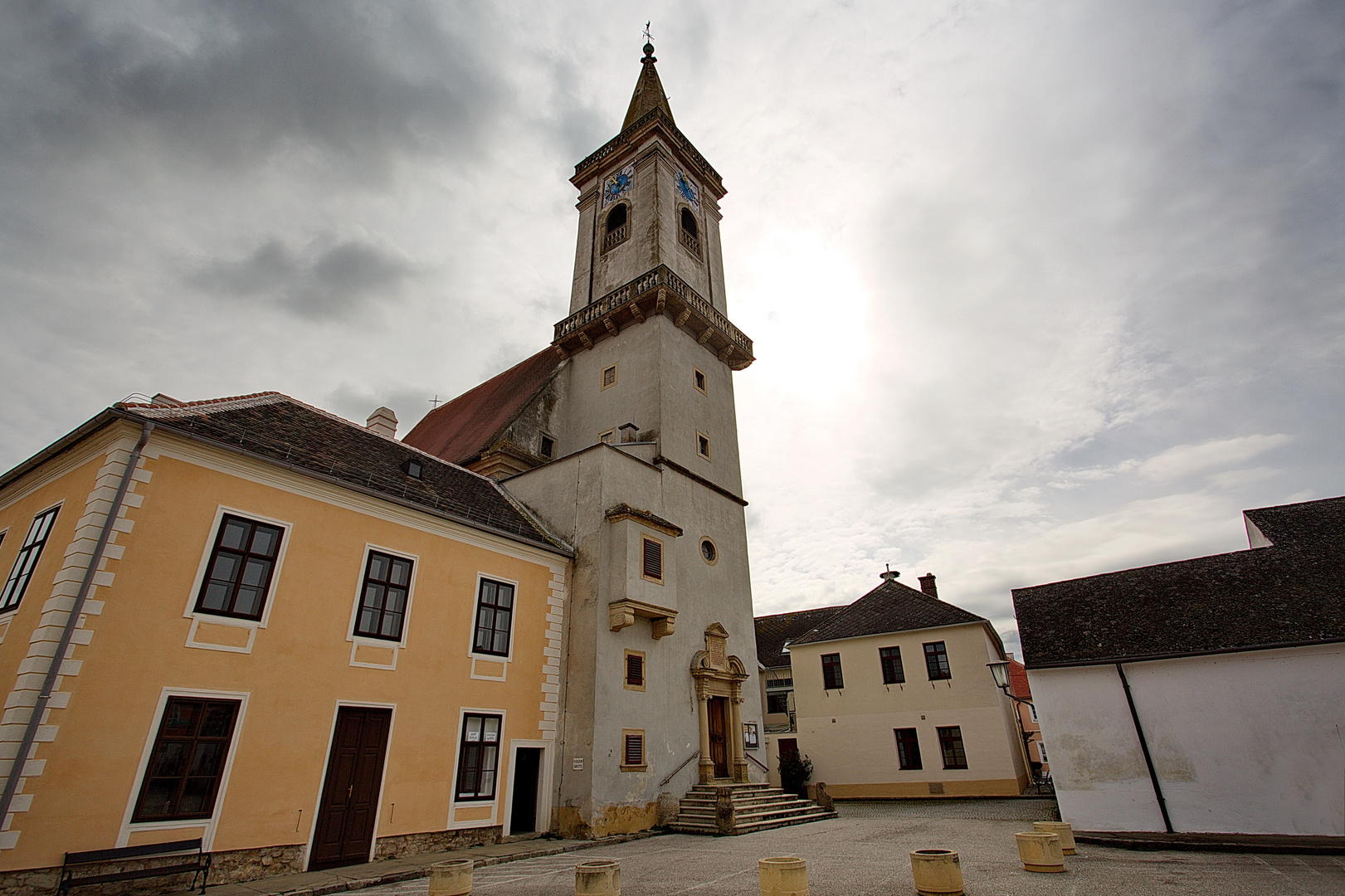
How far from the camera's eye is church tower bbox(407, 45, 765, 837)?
15180 millimetres

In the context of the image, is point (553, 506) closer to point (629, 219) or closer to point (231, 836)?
point (231, 836)

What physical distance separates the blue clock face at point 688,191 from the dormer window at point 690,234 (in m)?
0.69

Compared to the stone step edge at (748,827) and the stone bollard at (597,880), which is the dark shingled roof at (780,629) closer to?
the stone step edge at (748,827)

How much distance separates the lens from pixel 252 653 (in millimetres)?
10344

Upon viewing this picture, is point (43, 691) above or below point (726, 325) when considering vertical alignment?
below

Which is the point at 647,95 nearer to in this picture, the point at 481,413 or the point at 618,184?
the point at 618,184

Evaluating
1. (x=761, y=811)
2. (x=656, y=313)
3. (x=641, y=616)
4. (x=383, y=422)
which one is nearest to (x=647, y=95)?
(x=656, y=313)

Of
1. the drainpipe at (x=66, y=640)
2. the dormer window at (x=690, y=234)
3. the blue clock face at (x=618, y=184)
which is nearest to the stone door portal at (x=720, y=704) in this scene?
the drainpipe at (x=66, y=640)

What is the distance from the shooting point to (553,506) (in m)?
17.9

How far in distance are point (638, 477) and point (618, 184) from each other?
53.0ft

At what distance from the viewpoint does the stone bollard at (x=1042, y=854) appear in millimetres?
8359

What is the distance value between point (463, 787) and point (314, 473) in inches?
270

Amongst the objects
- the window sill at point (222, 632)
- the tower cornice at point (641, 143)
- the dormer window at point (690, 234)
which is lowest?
the window sill at point (222, 632)

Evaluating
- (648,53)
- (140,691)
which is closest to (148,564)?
(140,691)
